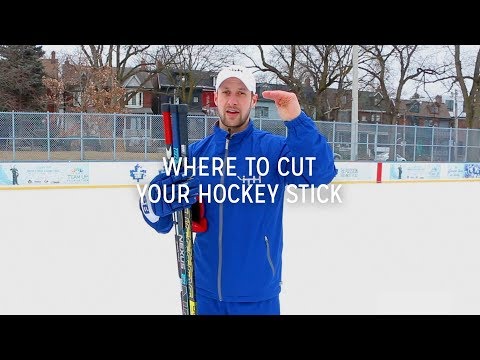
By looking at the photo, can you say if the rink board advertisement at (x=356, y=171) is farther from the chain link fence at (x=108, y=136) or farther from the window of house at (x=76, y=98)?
the window of house at (x=76, y=98)

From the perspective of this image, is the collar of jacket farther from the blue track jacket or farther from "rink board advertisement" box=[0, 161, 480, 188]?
"rink board advertisement" box=[0, 161, 480, 188]

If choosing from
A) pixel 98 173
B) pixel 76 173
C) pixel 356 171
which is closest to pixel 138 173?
pixel 98 173

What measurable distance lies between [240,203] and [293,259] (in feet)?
10.2

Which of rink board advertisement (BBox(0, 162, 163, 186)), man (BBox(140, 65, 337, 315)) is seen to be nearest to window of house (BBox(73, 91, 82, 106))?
rink board advertisement (BBox(0, 162, 163, 186))

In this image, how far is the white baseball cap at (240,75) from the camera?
1.71 meters

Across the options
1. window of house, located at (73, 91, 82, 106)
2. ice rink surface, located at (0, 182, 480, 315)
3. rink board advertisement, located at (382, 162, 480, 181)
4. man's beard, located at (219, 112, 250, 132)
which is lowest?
ice rink surface, located at (0, 182, 480, 315)

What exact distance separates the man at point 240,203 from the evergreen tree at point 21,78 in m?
16.7

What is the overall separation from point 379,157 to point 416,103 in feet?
56.5

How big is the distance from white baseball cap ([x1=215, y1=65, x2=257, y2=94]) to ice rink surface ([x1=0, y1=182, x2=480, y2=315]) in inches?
77.5

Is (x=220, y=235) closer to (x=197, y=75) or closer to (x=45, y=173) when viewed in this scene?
(x=45, y=173)

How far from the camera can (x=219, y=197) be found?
1.74 meters

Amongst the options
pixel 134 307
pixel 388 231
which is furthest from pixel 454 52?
pixel 134 307

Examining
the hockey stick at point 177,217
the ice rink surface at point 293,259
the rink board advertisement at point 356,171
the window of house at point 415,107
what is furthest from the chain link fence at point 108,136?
the window of house at point 415,107

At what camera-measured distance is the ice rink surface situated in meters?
3.47
